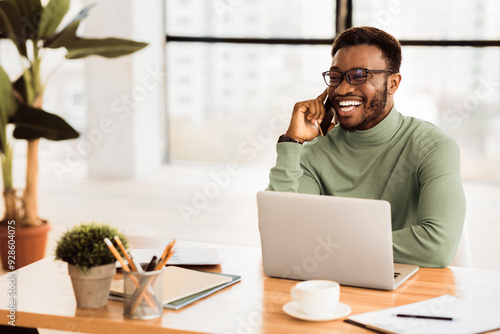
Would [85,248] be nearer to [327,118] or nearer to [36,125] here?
[327,118]

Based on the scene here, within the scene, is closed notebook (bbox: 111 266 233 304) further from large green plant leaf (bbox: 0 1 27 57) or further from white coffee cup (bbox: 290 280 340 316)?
large green plant leaf (bbox: 0 1 27 57)

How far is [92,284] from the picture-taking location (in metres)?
1.30

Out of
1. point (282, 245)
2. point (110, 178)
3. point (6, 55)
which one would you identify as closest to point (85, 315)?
point (282, 245)

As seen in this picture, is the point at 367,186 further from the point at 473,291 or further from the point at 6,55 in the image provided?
the point at 6,55

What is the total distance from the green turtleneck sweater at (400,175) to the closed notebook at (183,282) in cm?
49

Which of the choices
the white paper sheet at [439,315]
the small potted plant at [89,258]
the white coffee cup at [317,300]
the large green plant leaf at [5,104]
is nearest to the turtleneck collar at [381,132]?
the white paper sheet at [439,315]

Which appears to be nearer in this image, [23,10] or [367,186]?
[367,186]

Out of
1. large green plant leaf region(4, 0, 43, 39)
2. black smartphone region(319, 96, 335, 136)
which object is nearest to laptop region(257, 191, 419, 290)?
black smartphone region(319, 96, 335, 136)

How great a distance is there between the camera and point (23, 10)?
340 centimetres

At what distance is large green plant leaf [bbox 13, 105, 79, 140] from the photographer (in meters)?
3.34

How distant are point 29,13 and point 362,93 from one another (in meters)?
2.13

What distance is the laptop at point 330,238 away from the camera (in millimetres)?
1391

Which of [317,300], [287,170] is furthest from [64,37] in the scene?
[317,300]

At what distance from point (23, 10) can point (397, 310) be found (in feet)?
9.16
